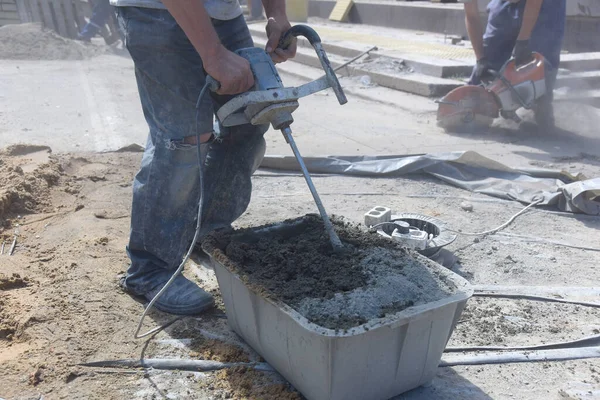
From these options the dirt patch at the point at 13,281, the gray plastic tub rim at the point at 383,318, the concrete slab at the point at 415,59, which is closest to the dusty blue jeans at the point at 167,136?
the dirt patch at the point at 13,281

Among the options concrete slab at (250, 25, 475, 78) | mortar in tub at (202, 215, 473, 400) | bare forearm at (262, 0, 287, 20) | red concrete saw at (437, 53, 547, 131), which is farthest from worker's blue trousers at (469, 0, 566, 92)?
mortar in tub at (202, 215, 473, 400)

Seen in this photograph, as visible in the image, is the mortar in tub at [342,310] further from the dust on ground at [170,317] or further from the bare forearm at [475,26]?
the bare forearm at [475,26]

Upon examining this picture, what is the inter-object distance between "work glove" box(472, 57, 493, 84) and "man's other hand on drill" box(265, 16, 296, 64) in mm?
3306

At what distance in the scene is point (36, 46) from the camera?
1069cm

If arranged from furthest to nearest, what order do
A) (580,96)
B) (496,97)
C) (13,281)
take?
(580,96) → (496,97) → (13,281)

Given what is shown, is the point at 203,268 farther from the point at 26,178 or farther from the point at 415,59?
the point at 415,59

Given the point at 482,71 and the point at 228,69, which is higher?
the point at 228,69

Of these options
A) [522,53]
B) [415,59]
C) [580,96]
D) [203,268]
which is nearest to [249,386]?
[203,268]

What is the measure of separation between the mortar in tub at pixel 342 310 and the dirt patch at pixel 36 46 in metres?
9.71

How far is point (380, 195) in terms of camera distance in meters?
3.78

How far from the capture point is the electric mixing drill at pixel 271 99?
1.94 meters

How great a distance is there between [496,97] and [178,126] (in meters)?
3.67

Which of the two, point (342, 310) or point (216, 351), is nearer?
point (342, 310)

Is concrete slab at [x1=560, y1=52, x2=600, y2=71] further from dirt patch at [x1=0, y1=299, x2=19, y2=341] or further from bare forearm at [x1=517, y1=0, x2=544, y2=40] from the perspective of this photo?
dirt patch at [x1=0, y1=299, x2=19, y2=341]
